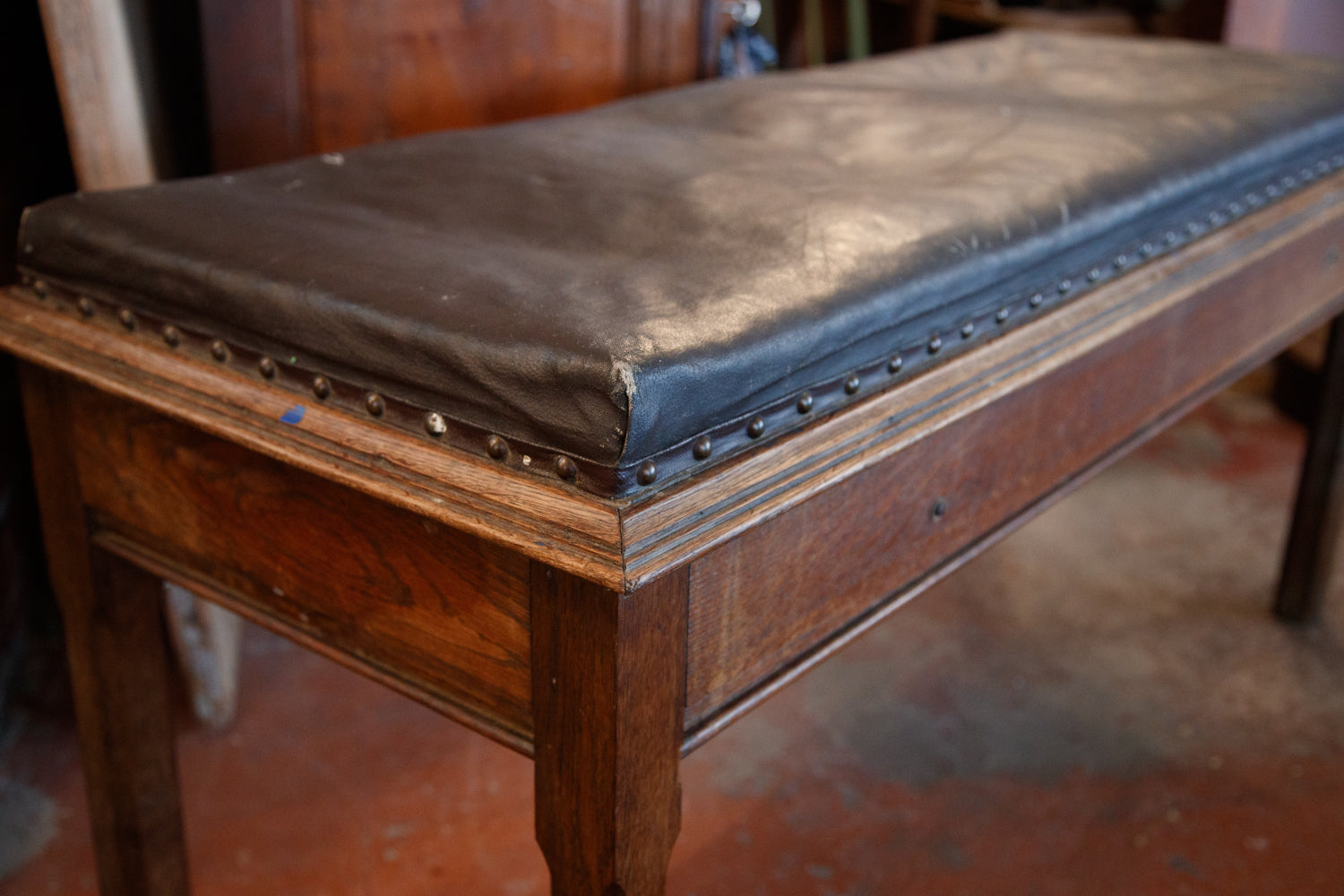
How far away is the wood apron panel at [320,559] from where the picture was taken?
698 millimetres

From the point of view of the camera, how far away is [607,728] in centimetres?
64

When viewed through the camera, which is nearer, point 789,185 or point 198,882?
point 789,185

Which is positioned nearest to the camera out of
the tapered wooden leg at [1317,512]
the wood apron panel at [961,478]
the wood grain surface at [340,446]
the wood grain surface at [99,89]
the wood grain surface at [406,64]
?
the wood grain surface at [340,446]

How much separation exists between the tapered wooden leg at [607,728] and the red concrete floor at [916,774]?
2.40ft

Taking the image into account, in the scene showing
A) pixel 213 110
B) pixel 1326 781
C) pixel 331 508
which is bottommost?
pixel 1326 781

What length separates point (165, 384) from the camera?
2.56 feet

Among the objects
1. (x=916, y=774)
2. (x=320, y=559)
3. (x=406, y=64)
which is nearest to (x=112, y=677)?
(x=320, y=559)

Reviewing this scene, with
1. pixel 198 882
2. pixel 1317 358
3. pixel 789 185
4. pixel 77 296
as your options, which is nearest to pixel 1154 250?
pixel 789 185

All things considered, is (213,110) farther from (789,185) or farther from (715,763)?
(715,763)

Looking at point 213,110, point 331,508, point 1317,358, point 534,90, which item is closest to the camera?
point 331,508

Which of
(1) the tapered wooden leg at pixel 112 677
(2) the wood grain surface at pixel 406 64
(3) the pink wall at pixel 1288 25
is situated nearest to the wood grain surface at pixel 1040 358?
(1) the tapered wooden leg at pixel 112 677

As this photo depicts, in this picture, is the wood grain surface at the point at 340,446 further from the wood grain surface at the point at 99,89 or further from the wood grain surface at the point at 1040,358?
the wood grain surface at the point at 99,89

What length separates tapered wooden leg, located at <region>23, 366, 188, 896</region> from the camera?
3.08 feet

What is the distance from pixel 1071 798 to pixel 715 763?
0.46 meters
